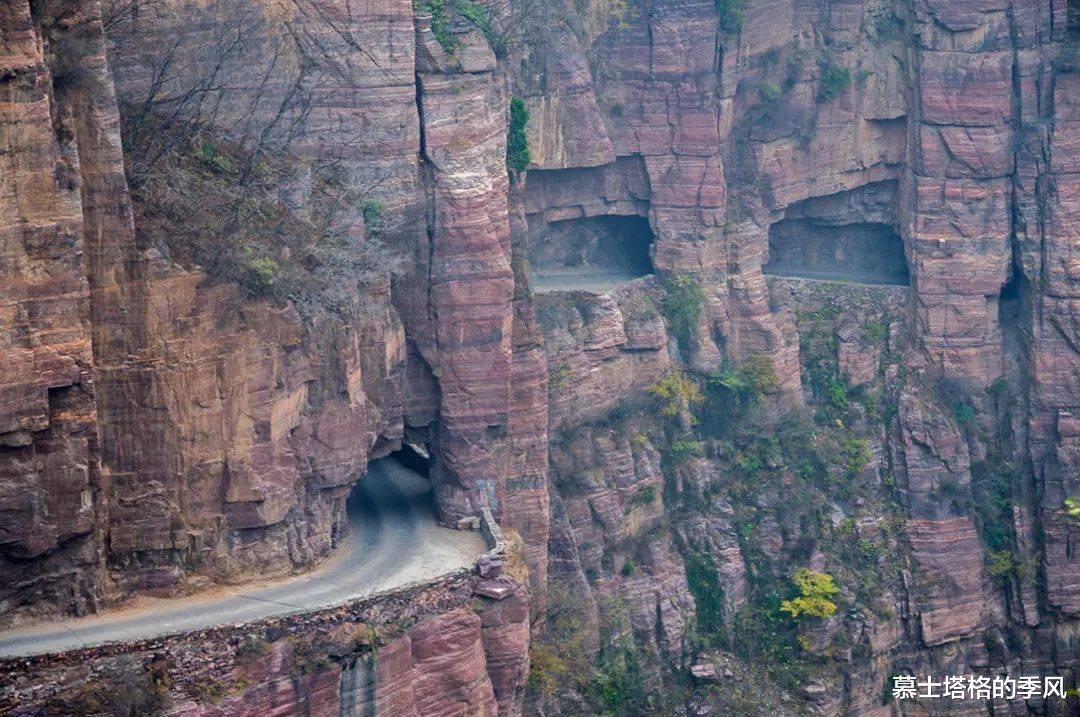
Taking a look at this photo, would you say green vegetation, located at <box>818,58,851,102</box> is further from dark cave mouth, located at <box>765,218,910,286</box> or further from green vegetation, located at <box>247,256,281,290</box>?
green vegetation, located at <box>247,256,281,290</box>

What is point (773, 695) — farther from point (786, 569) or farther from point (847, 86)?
point (847, 86)

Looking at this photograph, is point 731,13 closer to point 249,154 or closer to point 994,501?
point 994,501

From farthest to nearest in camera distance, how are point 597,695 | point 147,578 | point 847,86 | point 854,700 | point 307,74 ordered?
point 847,86 < point 854,700 < point 597,695 < point 307,74 < point 147,578

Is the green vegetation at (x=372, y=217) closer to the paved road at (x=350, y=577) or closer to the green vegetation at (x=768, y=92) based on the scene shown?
the paved road at (x=350, y=577)

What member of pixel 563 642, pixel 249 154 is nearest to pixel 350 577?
pixel 249 154

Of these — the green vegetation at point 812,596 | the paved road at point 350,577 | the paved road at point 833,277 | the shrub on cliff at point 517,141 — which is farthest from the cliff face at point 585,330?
the paved road at point 350,577

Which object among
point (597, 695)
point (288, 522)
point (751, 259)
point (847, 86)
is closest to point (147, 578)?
point (288, 522)

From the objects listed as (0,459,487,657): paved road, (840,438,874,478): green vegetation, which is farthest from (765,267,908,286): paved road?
(0,459,487,657): paved road
